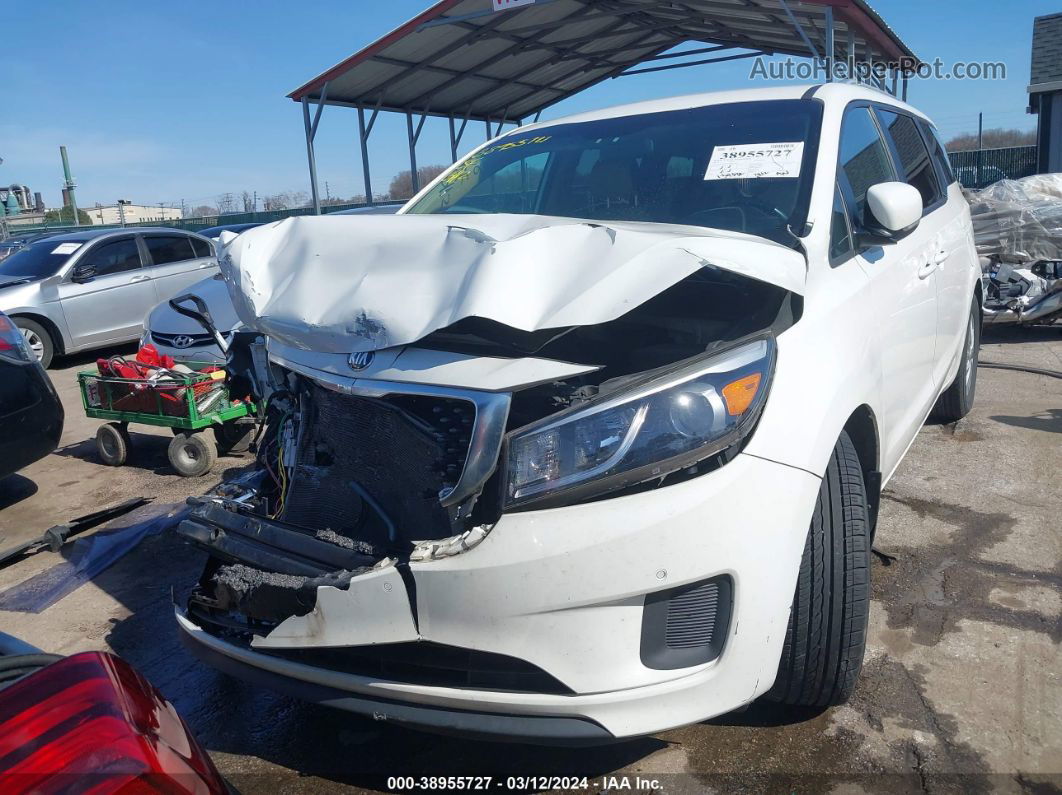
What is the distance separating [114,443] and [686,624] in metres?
4.84

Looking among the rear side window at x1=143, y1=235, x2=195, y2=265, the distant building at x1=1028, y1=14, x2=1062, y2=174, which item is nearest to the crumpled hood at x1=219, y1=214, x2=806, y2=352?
the rear side window at x1=143, y1=235, x2=195, y2=265

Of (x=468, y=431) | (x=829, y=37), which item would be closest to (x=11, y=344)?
(x=468, y=431)

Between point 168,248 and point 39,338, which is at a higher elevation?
point 168,248

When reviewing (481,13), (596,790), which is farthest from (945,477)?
(481,13)

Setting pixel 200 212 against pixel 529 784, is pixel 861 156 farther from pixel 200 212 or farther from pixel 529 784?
pixel 200 212

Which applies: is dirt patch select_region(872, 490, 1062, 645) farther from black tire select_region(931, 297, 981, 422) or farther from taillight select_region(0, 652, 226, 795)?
taillight select_region(0, 652, 226, 795)

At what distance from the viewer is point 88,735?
0.99 meters

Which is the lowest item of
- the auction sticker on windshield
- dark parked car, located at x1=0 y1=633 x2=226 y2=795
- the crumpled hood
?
dark parked car, located at x1=0 y1=633 x2=226 y2=795

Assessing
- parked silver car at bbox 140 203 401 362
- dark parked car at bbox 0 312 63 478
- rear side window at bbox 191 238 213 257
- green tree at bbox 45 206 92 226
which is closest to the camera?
dark parked car at bbox 0 312 63 478

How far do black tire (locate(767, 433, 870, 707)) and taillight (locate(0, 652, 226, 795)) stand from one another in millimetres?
1495

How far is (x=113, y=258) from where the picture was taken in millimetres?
10297

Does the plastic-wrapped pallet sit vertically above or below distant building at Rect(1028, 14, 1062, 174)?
below

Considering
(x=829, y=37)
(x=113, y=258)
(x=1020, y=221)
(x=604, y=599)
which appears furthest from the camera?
(x=113, y=258)

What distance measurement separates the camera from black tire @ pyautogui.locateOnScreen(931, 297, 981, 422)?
482 cm
